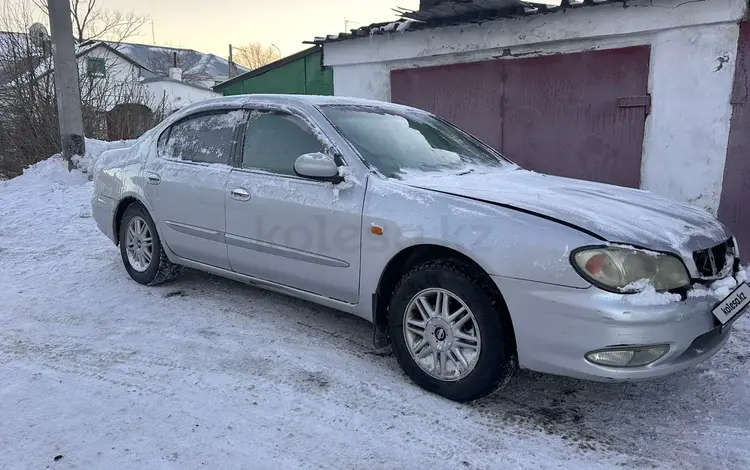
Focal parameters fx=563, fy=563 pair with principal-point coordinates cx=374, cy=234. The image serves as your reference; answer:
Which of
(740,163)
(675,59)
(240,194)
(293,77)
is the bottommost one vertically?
(240,194)

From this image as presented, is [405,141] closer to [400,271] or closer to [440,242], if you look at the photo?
[400,271]

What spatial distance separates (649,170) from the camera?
20.6 feet

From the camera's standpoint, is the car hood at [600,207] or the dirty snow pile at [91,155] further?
the dirty snow pile at [91,155]

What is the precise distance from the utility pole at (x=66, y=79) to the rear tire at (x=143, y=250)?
5534 millimetres

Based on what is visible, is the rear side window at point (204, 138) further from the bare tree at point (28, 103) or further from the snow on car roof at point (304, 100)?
the bare tree at point (28, 103)

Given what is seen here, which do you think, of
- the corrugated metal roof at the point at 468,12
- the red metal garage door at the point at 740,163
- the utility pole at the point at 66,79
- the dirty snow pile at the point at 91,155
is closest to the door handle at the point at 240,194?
the corrugated metal roof at the point at 468,12

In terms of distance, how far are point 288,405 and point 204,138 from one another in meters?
2.36

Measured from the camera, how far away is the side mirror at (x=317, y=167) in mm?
3326

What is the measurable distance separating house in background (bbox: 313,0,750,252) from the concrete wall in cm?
1

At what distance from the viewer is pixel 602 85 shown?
6.43 m

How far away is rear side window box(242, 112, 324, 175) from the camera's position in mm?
3695

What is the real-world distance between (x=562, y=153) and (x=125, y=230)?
16.3ft

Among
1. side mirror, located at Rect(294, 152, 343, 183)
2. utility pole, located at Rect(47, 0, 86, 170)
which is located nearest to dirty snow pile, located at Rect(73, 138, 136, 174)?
utility pole, located at Rect(47, 0, 86, 170)

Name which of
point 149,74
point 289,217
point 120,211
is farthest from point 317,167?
point 149,74
